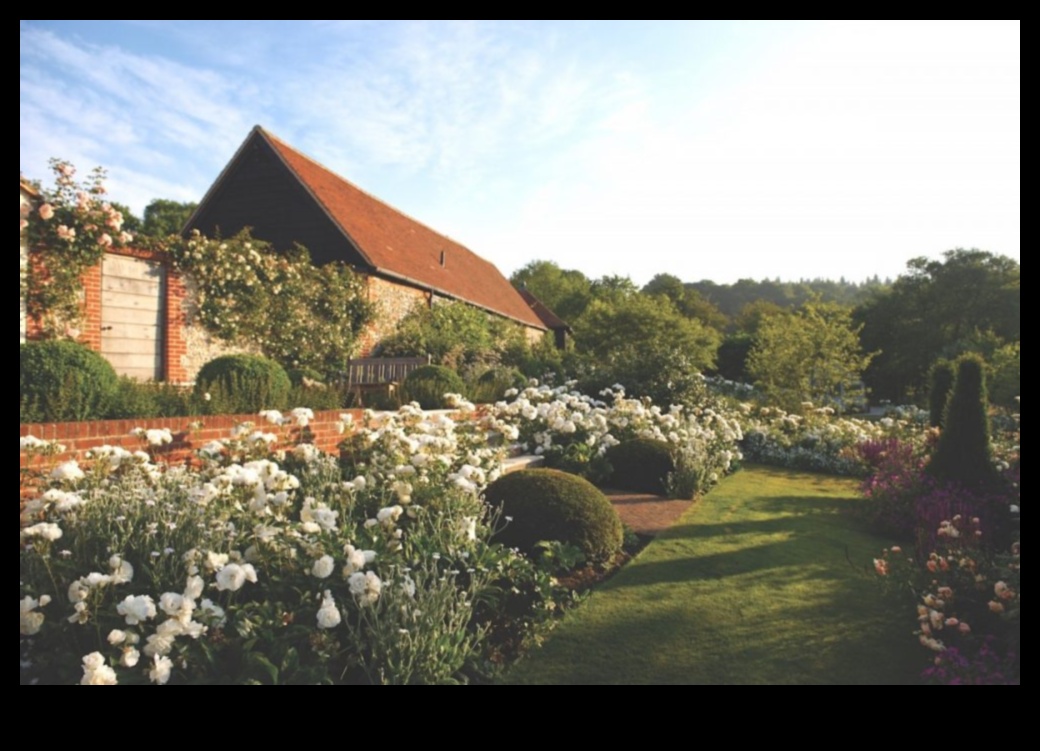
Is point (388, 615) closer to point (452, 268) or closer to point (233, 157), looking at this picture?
point (233, 157)

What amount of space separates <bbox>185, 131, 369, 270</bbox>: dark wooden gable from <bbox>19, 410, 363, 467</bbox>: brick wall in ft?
35.5

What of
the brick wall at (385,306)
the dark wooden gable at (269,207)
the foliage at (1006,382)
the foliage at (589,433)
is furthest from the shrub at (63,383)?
the foliage at (1006,382)

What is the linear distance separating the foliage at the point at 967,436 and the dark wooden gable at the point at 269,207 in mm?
13184

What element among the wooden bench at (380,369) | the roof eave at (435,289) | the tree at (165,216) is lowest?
the wooden bench at (380,369)

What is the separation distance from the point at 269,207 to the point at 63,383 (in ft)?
41.2

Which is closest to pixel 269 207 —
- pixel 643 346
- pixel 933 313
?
pixel 643 346

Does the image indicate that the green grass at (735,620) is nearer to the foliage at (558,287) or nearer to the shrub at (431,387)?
the shrub at (431,387)

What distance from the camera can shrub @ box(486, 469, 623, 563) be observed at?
511 centimetres

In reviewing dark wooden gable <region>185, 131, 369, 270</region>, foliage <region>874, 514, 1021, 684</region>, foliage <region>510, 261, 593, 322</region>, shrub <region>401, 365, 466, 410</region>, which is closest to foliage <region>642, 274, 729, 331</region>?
foliage <region>510, 261, 593, 322</region>

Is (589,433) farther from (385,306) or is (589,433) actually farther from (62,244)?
(385,306)

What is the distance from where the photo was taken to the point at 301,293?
13.4 m

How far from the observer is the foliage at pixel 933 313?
99.3 ft

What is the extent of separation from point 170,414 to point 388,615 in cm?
392
